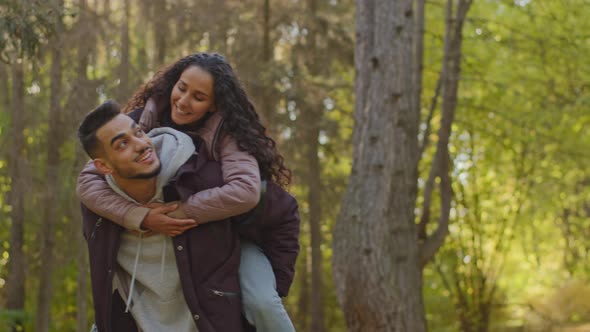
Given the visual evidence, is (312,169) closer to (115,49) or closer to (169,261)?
(115,49)

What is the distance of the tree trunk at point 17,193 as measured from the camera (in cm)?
978

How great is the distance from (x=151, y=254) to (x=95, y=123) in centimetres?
52

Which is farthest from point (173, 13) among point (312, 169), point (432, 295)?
point (432, 295)

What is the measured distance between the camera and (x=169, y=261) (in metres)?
2.99

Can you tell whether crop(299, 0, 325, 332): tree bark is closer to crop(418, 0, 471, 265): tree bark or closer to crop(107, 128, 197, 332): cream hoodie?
crop(418, 0, 471, 265): tree bark

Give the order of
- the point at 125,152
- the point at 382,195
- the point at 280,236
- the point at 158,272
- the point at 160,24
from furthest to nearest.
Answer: the point at 160,24
the point at 382,195
the point at 280,236
the point at 158,272
the point at 125,152

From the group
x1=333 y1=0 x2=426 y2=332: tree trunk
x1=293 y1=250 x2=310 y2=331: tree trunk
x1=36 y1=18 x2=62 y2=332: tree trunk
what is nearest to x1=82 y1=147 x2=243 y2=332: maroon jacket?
x1=333 y1=0 x2=426 y2=332: tree trunk

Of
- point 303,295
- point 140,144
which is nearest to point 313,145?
point 303,295

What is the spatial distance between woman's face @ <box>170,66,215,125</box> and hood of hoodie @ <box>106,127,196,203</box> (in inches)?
4.2

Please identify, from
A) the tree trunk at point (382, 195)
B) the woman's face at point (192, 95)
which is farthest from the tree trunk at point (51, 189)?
the woman's face at point (192, 95)

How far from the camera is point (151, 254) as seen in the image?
3018mm

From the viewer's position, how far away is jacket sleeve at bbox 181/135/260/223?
2.89 meters

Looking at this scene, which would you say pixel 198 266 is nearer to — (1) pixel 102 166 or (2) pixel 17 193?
(1) pixel 102 166

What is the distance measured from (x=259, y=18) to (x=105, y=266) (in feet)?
34.6
